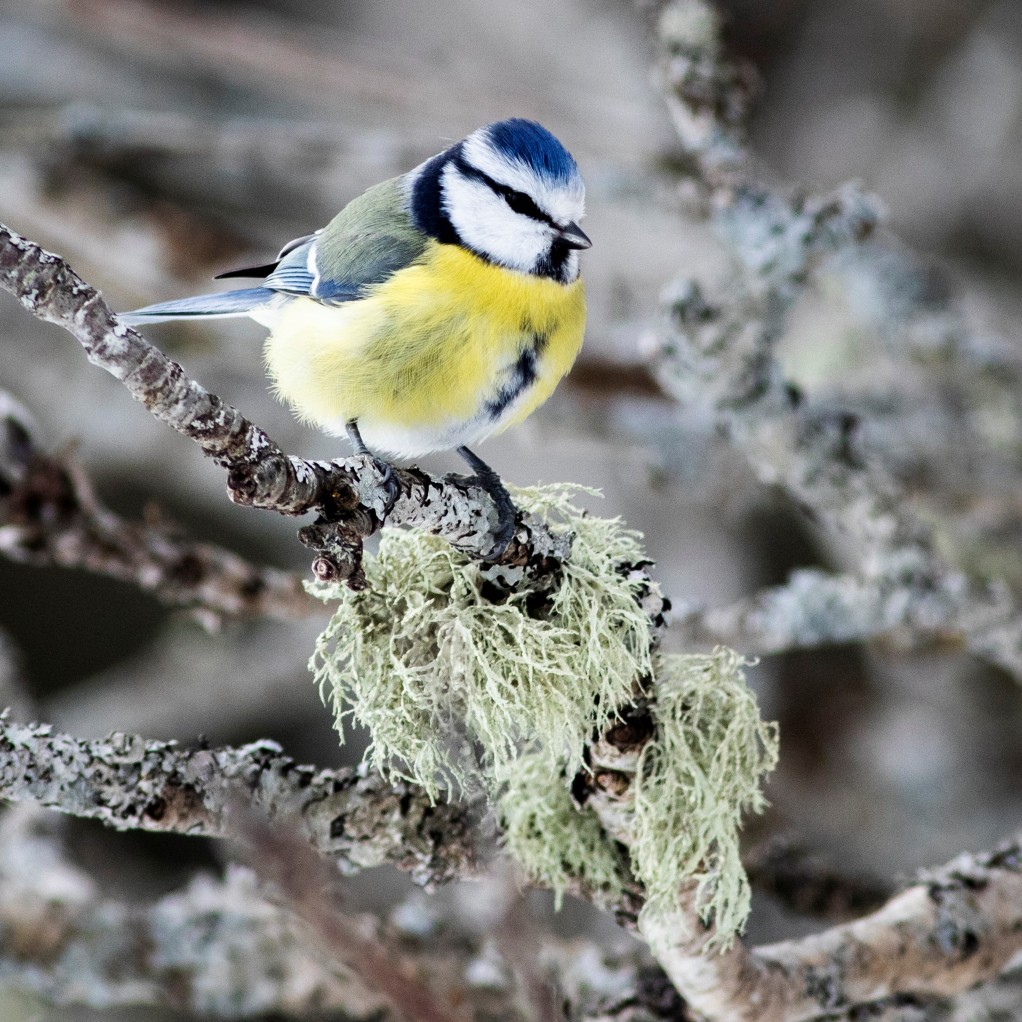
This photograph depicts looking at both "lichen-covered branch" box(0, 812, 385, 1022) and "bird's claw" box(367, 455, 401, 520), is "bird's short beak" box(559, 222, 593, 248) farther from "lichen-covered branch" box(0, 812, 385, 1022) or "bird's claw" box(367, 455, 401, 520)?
"lichen-covered branch" box(0, 812, 385, 1022)

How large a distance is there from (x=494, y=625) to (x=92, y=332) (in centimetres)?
31

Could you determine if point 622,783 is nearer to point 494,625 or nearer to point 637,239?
point 494,625

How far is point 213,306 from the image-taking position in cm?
107

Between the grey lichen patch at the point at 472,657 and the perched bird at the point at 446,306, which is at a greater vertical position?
the perched bird at the point at 446,306

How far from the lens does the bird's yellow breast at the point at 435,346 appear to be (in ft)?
2.98

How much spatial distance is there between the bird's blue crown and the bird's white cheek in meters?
0.05

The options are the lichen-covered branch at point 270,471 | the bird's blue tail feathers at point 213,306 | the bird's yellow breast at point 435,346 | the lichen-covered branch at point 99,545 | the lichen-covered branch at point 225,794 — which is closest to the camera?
the lichen-covered branch at point 270,471

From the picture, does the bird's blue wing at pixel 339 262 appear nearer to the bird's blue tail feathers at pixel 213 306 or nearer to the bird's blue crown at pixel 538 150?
the bird's blue tail feathers at pixel 213 306

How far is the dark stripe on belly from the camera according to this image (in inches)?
37.1

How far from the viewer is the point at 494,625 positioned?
2.38 feet

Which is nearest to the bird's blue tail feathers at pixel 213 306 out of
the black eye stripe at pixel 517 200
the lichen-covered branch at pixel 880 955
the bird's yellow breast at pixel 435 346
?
the bird's yellow breast at pixel 435 346

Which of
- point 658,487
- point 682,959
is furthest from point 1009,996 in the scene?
point 658,487

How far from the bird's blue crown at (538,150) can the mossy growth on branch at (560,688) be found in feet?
1.08

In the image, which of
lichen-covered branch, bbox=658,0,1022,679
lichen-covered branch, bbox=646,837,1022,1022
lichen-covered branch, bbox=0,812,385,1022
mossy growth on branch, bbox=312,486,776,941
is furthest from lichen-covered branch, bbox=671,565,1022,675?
lichen-covered branch, bbox=0,812,385,1022
